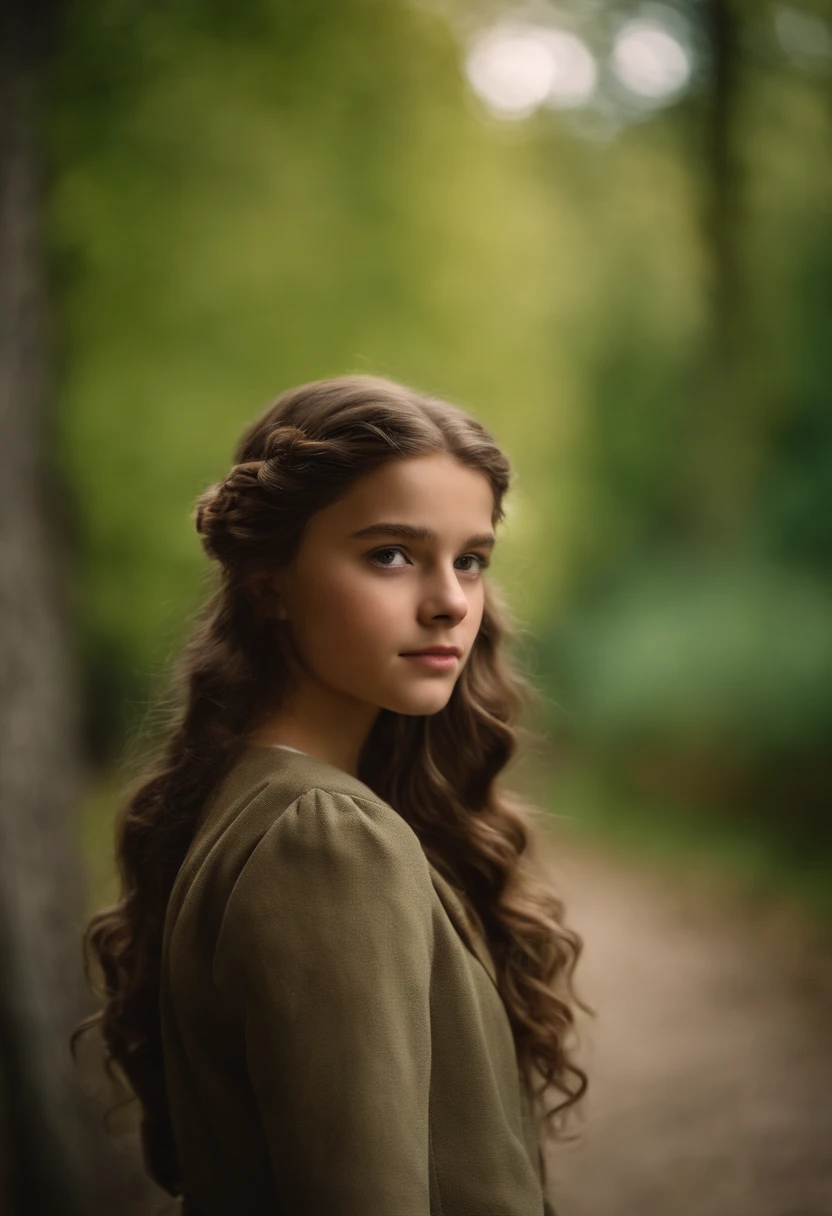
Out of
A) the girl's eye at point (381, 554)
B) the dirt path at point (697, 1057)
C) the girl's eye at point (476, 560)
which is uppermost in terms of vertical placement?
the girl's eye at point (381, 554)

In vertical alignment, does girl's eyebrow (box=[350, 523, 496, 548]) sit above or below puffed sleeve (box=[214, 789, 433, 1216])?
above

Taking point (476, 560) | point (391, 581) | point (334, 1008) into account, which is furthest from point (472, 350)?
point (334, 1008)

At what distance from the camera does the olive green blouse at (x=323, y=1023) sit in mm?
1075

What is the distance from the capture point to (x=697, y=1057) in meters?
4.76

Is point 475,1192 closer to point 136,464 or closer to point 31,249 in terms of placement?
point 31,249

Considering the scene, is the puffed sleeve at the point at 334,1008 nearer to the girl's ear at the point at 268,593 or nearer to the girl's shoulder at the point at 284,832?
the girl's shoulder at the point at 284,832

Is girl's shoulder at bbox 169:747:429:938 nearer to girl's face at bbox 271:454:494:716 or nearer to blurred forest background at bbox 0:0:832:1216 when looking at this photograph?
girl's face at bbox 271:454:494:716

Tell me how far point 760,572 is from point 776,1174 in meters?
3.47

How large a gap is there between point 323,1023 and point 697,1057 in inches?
168

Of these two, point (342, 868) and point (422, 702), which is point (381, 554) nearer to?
point (422, 702)

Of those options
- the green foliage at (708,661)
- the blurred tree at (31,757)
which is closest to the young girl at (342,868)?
the blurred tree at (31,757)

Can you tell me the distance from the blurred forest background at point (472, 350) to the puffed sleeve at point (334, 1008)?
7.14 ft

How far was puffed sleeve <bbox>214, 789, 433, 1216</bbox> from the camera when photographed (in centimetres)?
107

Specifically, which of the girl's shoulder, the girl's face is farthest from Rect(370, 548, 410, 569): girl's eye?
the girl's shoulder
